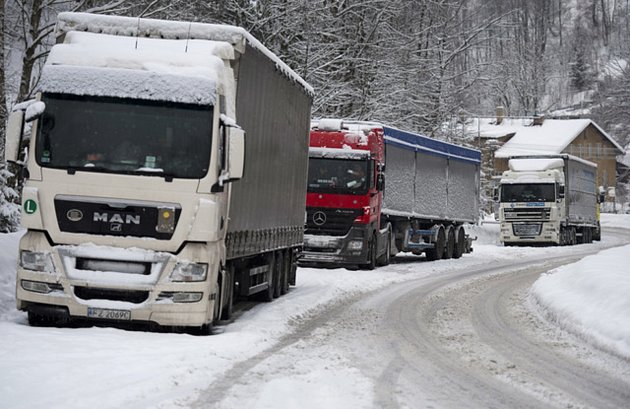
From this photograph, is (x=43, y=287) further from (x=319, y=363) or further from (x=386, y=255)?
(x=386, y=255)

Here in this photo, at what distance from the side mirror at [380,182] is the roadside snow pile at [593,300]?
5058 millimetres

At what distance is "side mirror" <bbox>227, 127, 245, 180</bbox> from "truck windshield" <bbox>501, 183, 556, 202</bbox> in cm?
3051

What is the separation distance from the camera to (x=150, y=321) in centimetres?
952

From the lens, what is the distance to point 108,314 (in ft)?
31.0

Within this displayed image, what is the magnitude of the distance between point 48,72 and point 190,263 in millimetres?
2678

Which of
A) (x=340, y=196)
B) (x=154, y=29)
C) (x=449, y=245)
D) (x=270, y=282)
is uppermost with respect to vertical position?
(x=154, y=29)

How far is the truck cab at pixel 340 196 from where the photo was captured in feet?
67.7

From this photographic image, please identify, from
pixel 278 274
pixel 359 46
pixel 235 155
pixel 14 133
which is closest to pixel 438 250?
pixel 359 46

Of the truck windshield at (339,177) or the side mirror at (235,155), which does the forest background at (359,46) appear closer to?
the truck windshield at (339,177)

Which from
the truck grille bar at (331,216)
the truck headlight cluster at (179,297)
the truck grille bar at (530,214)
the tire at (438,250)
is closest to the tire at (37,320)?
the truck headlight cluster at (179,297)

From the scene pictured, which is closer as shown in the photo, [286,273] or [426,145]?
[286,273]

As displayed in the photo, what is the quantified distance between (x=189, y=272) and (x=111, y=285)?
33.0 inches

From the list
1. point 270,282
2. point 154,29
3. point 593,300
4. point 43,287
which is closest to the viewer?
point 43,287

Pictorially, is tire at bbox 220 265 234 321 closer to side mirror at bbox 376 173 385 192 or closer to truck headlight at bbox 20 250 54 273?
truck headlight at bbox 20 250 54 273
